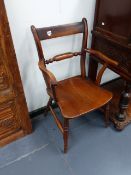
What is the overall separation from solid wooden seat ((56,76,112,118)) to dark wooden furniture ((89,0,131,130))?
21 cm

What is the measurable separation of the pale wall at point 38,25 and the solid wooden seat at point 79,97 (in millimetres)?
220

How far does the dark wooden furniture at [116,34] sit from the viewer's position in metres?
1.22

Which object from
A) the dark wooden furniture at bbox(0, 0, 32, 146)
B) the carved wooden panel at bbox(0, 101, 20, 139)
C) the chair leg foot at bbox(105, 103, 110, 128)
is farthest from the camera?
the chair leg foot at bbox(105, 103, 110, 128)

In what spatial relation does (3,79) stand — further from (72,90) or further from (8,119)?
(72,90)

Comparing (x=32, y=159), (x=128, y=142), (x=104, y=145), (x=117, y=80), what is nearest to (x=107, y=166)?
(x=104, y=145)

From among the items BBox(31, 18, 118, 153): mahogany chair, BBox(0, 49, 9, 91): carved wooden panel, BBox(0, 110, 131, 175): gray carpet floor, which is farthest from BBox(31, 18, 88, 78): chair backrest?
BBox(0, 110, 131, 175): gray carpet floor

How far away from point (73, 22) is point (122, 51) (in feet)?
1.49

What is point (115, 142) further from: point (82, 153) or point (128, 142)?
point (82, 153)

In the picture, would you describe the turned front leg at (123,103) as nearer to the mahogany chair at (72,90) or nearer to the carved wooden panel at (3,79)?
the mahogany chair at (72,90)

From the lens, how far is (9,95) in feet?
4.18

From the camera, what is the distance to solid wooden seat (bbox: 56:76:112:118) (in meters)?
1.25

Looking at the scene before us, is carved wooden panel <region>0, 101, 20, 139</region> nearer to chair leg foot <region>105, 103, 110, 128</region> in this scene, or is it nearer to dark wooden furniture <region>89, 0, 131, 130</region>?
chair leg foot <region>105, 103, 110, 128</region>

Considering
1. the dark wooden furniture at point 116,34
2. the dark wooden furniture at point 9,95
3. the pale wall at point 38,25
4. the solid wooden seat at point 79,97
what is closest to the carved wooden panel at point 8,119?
the dark wooden furniture at point 9,95

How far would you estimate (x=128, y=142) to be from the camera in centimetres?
153
